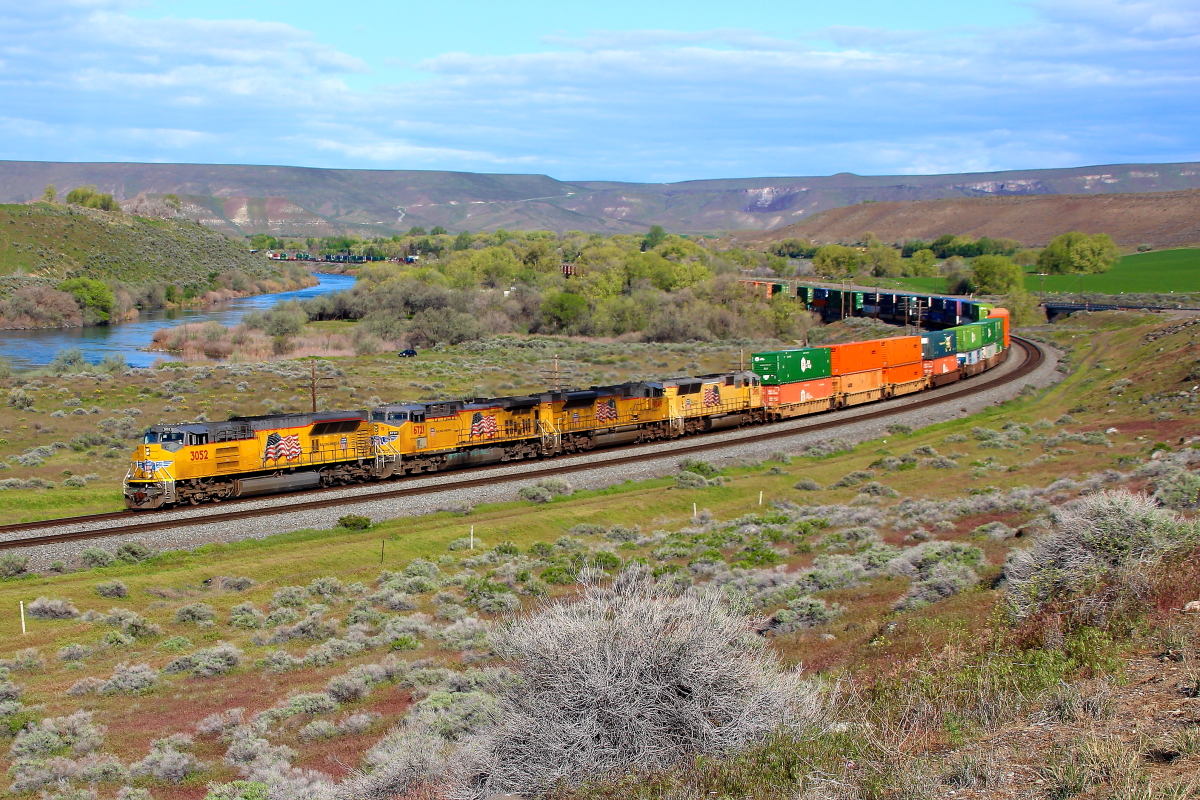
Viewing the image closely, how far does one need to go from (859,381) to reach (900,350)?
4345 millimetres

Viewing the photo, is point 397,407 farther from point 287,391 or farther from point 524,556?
point 287,391

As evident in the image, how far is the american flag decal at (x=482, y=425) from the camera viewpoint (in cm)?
3459

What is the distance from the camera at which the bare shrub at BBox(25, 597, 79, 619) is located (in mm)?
19219

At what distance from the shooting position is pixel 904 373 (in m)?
53.9

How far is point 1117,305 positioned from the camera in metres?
103

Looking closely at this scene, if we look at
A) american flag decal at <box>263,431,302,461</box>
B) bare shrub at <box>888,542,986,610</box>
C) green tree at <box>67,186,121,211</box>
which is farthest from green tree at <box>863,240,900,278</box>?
bare shrub at <box>888,542,986,610</box>

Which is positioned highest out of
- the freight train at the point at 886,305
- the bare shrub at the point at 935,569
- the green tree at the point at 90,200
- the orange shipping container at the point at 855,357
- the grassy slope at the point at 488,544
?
the green tree at the point at 90,200

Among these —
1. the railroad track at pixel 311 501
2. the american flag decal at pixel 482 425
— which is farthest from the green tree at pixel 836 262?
the american flag decal at pixel 482 425

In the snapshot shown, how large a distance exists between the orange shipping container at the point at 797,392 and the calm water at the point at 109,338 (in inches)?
2044

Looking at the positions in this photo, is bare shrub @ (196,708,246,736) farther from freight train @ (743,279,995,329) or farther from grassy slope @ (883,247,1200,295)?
grassy slope @ (883,247,1200,295)

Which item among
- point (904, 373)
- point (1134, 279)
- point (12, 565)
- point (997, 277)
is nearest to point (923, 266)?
point (1134, 279)

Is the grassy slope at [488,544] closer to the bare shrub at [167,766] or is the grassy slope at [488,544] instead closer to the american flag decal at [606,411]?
the bare shrub at [167,766]

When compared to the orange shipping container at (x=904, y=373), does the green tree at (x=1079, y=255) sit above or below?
above

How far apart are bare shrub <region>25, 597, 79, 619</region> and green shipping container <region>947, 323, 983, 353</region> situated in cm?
5380
